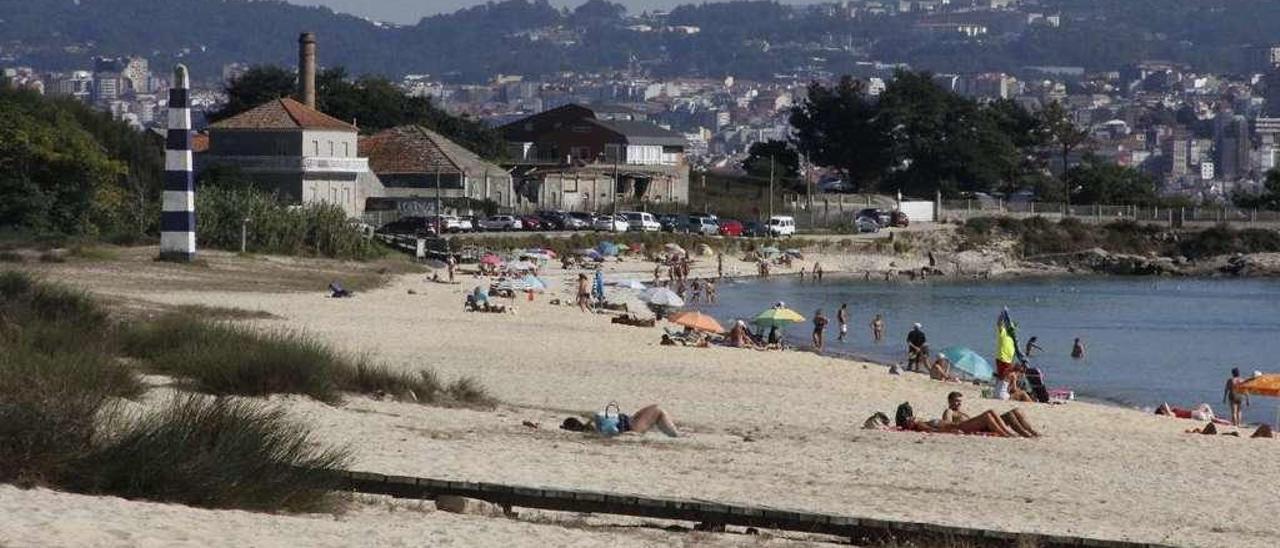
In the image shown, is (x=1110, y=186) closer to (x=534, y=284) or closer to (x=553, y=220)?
(x=553, y=220)

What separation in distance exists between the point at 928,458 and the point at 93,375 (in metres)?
7.23

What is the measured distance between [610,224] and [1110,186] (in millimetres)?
36501

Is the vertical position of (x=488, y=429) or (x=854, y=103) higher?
(x=854, y=103)

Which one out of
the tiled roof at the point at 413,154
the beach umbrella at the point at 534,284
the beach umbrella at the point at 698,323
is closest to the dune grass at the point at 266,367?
the beach umbrella at the point at 698,323

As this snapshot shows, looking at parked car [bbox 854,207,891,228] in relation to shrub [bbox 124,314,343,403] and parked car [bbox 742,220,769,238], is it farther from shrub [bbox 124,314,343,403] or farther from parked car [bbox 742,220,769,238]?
shrub [bbox 124,314,343,403]

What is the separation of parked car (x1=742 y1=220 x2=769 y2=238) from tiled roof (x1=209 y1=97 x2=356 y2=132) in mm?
15458

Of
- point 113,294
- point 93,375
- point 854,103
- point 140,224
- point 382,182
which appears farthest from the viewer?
point 854,103

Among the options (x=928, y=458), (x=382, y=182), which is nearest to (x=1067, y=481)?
(x=928, y=458)

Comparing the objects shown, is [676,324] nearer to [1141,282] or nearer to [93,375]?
[93,375]

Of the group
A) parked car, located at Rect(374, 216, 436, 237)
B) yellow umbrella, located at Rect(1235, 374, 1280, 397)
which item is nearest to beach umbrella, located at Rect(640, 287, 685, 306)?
yellow umbrella, located at Rect(1235, 374, 1280, 397)

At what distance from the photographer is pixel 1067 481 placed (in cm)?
1722

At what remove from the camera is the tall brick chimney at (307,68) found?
76375 mm

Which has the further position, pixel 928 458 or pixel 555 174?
pixel 555 174

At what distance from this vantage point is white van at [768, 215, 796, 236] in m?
74.9
